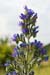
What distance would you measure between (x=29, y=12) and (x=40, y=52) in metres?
0.62

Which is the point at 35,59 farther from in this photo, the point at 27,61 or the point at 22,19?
the point at 22,19

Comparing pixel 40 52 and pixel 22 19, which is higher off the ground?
pixel 22 19

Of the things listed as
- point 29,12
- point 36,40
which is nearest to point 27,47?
point 36,40

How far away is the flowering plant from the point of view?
207 inches

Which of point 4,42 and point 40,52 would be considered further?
point 4,42

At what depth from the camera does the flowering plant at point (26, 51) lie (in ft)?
17.3

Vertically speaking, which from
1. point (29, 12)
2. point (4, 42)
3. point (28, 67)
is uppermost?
point (4, 42)

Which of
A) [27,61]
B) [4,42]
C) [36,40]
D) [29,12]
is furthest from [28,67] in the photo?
[4,42]

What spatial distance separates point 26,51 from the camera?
17.4 feet

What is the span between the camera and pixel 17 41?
5449 mm

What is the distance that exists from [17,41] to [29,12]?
1.61ft

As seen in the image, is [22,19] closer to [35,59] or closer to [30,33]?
[30,33]

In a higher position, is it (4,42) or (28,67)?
(4,42)

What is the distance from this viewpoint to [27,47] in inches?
208
